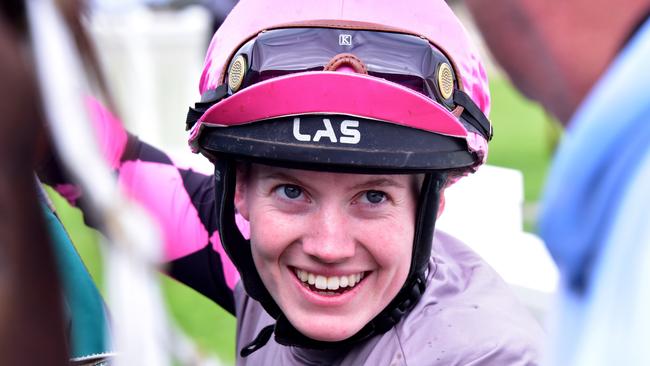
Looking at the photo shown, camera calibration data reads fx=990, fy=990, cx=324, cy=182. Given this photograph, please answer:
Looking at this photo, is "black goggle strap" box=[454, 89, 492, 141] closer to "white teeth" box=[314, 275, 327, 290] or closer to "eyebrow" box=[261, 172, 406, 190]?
"eyebrow" box=[261, 172, 406, 190]

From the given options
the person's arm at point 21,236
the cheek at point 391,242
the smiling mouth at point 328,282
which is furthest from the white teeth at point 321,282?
the person's arm at point 21,236

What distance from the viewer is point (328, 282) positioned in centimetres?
191

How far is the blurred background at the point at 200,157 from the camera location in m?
1.12

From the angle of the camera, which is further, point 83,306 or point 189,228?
point 189,228

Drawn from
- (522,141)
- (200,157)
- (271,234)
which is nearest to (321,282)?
(271,234)

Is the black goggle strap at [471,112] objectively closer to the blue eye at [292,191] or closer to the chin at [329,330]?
the blue eye at [292,191]

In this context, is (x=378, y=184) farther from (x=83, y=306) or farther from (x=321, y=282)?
(x=83, y=306)

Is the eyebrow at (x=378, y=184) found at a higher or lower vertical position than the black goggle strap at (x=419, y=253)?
higher

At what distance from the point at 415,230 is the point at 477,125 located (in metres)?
0.25

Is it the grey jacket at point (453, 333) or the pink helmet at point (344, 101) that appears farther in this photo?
the grey jacket at point (453, 333)

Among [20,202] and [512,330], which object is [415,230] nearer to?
[512,330]

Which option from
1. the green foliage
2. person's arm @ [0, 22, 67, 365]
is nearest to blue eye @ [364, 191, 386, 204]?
person's arm @ [0, 22, 67, 365]

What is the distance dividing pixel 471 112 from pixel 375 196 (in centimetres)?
26

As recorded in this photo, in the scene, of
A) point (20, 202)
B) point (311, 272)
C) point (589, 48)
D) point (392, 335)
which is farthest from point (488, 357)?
point (20, 202)
